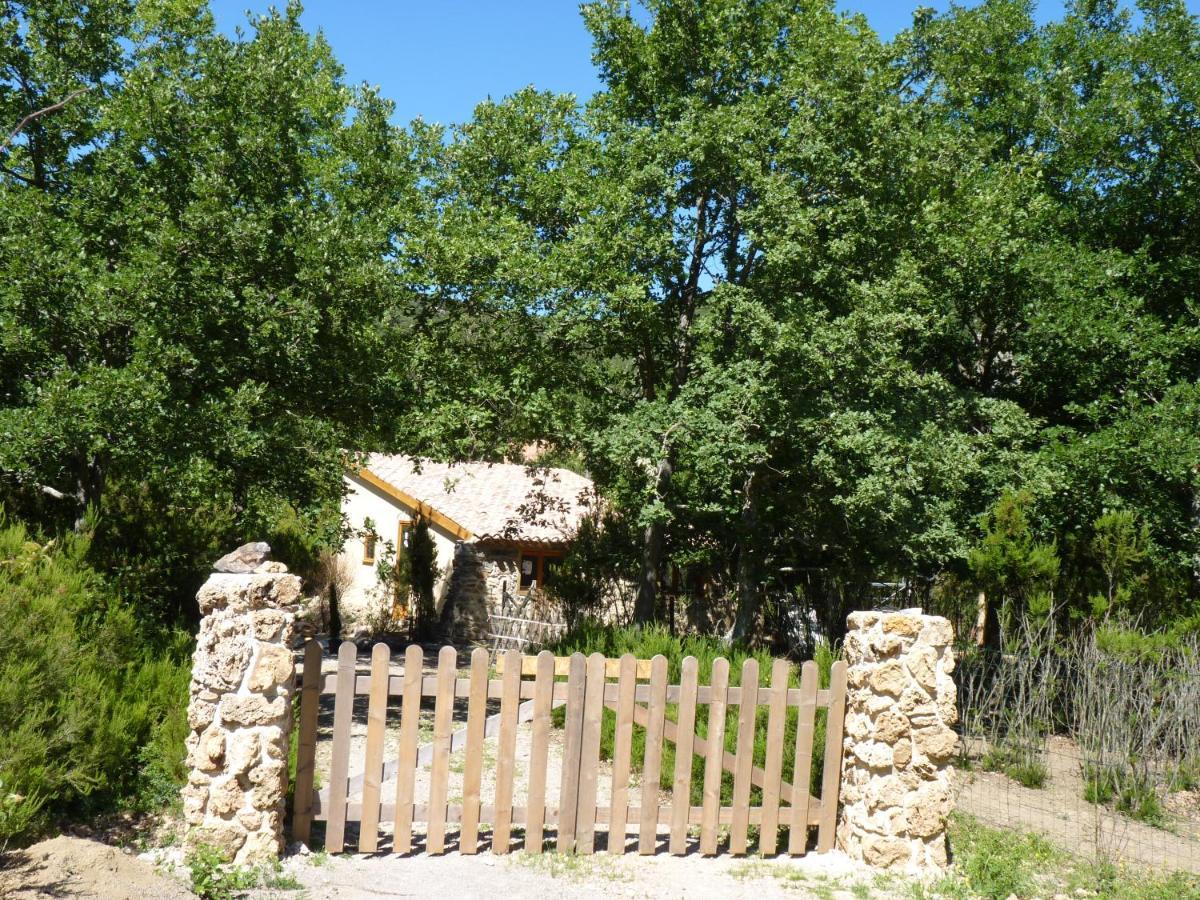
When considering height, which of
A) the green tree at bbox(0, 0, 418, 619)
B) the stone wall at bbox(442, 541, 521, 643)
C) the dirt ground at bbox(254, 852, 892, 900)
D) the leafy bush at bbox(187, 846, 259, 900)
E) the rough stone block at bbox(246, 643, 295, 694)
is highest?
the green tree at bbox(0, 0, 418, 619)

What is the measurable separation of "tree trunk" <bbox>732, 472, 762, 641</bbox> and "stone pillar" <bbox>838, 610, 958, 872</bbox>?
786 cm

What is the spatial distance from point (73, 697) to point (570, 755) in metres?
3.19

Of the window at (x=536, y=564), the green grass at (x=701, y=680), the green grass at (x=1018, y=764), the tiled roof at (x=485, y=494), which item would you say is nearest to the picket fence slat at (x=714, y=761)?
the green grass at (x=701, y=680)

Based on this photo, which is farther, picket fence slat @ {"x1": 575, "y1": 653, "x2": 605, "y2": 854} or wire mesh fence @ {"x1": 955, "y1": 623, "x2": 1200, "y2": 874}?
wire mesh fence @ {"x1": 955, "y1": 623, "x2": 1200, "y2": 874}

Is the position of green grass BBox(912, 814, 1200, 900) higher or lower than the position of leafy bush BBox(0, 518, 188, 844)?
lower

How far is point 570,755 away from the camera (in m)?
6.17

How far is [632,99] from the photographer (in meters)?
14.5

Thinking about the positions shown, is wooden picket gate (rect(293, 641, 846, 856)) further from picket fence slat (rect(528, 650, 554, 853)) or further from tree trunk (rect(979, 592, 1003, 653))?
tree trunk (rect(979, 592, 1003, 653))

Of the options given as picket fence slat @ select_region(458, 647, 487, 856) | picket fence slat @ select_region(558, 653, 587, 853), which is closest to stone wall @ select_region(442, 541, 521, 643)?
picket fence slat @ select_region(558, 653, 587, 853)

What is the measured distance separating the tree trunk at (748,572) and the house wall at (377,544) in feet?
30.0

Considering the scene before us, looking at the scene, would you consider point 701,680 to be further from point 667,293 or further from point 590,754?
point 667,293

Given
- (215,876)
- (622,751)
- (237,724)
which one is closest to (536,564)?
(622,751)

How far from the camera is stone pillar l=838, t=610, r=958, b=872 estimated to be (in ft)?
20.0

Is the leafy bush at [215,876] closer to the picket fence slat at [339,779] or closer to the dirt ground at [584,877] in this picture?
the dirt ground at [584,877]
